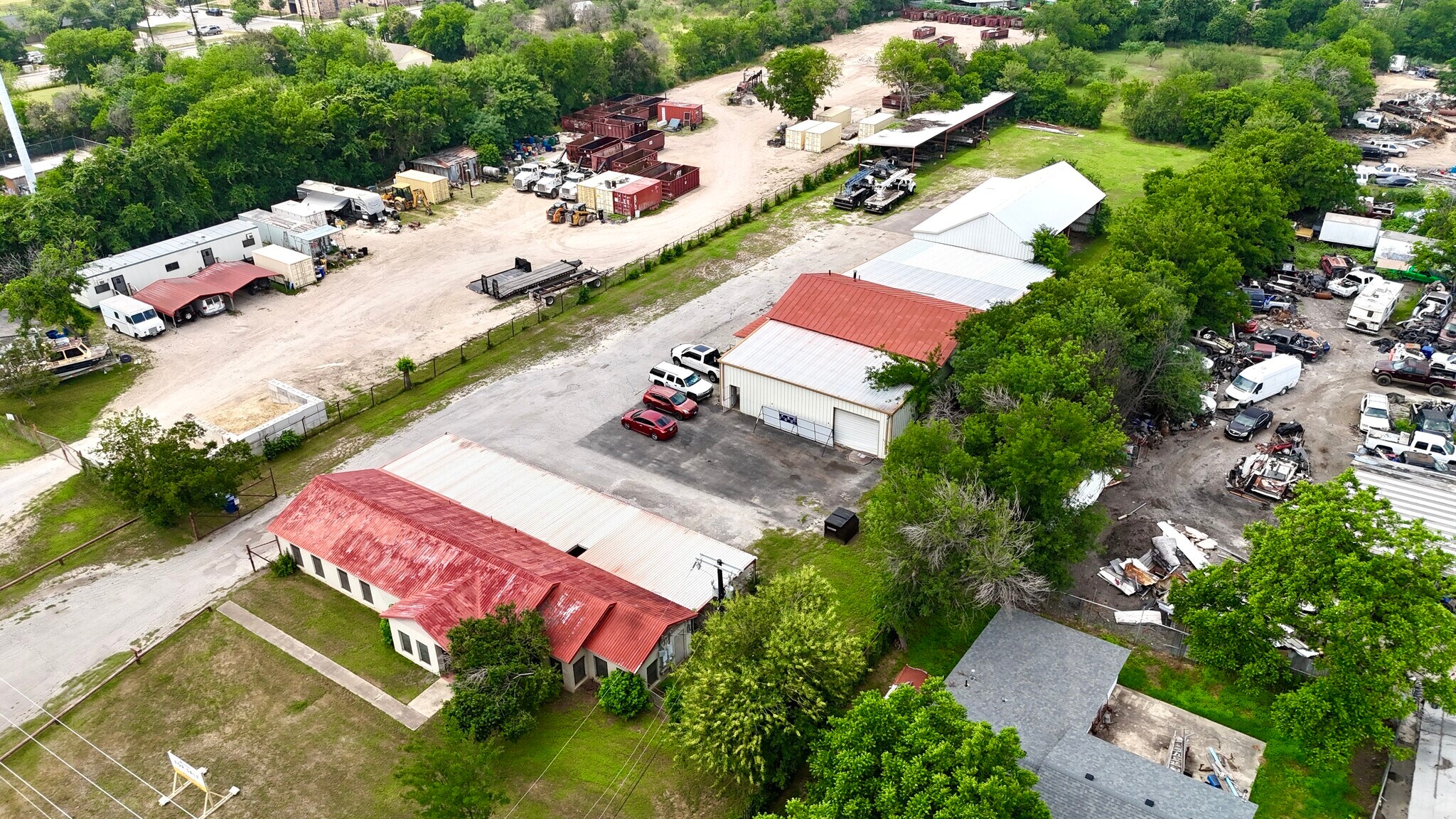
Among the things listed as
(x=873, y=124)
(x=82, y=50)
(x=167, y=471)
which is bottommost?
(x=167, y=471)

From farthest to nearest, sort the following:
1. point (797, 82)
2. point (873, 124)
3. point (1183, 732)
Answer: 1. point (797, 82)
2. point (873, 124)
3. point (1183, 732)

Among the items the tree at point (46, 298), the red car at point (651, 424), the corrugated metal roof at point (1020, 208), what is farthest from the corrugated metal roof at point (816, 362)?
the tree at point (46, 298)

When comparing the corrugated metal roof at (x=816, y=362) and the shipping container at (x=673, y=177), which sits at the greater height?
the shipping container at (x=673, y=177)

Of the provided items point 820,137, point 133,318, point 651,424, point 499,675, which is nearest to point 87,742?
point 499,675

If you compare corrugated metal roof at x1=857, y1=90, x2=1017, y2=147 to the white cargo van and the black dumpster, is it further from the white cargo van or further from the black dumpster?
the black dumpster

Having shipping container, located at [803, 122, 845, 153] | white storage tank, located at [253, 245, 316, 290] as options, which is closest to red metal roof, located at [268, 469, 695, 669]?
white storage tank, located at [253, 245, 316, 290]

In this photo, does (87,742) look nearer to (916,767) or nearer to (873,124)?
(916,767)

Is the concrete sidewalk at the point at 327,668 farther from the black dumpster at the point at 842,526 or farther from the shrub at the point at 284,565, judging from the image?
the black dumpster at the point at 842,526
